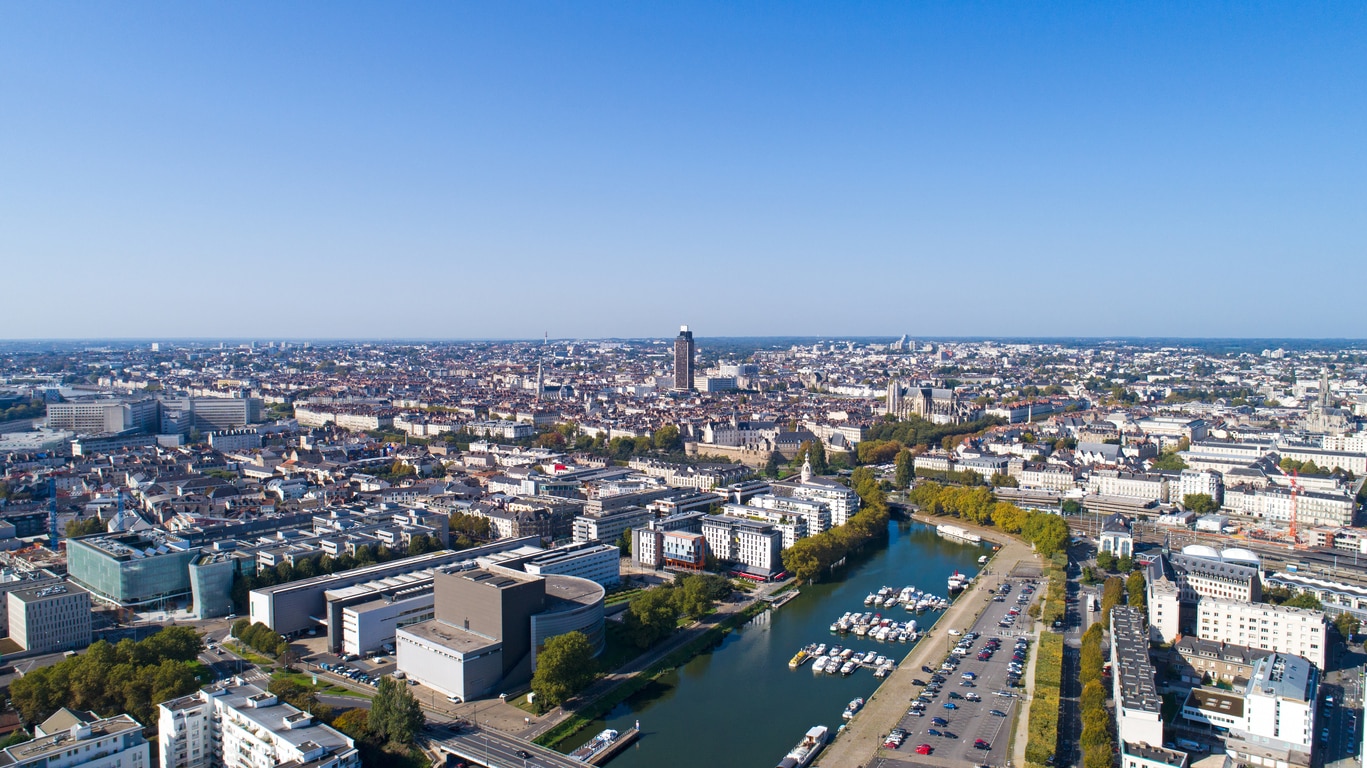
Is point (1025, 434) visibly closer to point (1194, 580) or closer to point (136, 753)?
point (1194, 580)

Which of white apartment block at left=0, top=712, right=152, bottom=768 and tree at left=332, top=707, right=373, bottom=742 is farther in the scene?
tree at left=332, top=707, right=373, bottom=742

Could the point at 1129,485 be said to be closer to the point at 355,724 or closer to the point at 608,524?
the point at 608,524

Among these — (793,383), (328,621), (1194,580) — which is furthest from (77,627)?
(793,383)

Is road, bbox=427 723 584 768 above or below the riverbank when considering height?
above

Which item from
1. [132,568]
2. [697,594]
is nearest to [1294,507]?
[697,594]

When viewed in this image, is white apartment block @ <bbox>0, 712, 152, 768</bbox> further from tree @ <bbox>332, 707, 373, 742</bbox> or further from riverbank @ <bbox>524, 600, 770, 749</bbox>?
riverbank @ <bbox>524, 600, 770, 749</bbox>

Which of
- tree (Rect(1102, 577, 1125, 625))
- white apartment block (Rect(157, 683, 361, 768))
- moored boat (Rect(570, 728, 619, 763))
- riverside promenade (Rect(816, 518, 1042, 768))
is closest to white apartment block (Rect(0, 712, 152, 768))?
white apartment block (Rect(157, 683, 361, 768))
